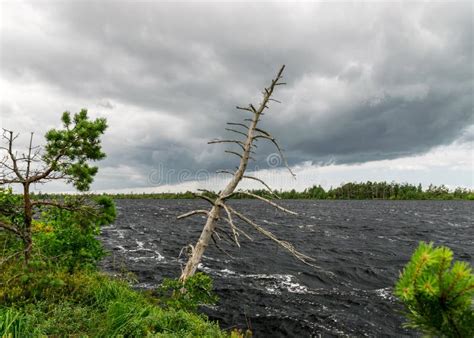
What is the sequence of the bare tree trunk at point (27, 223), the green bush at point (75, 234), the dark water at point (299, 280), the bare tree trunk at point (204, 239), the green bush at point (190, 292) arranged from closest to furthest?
the bare tree trunk at point (27, 223)
the green bush at point (190, 292)
the bare tree trunk at point (204, 239)
the green bush at point (75, 234)
the dark water at point (299, 280)

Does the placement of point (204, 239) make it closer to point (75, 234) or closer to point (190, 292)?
point (190, 292)

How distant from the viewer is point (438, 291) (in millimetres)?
2424

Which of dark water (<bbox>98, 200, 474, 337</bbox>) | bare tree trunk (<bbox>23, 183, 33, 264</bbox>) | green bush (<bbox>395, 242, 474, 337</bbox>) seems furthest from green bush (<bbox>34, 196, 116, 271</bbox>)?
green bush (<bbox>395, 242, 474, 337</bbox>)

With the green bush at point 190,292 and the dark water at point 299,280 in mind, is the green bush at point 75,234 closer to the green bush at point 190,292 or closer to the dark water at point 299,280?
the green bush at point 190,292

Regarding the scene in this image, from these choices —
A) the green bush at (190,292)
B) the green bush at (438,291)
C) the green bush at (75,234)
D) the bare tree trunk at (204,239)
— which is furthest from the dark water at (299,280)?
the green bush at (438,291)

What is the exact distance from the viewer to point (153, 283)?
18125 mm

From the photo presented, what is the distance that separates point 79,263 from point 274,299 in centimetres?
974

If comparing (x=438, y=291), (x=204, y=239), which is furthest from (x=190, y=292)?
(x=438, y=291)

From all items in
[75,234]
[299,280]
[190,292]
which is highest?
[75,234]

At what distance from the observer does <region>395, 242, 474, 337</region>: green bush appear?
7.90 ft

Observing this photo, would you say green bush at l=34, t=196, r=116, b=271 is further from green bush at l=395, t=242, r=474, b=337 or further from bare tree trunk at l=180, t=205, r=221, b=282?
green bush at l=395, t=242, r=474, b=337

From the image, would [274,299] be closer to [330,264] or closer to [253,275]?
[253,275]

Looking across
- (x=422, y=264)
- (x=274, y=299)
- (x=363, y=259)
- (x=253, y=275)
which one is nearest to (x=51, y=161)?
(x=422, y=264)

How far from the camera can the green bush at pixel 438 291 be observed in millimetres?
2408
